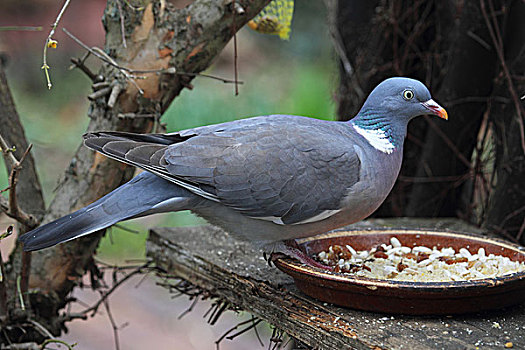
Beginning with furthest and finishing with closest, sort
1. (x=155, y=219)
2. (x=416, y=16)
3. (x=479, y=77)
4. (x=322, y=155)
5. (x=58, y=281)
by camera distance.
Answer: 1. (x=155, y=219)
2. (x=416, y=16)
3. (x=479, y=77)
4. (x=58, y=281)
5. (x=322, y=155)

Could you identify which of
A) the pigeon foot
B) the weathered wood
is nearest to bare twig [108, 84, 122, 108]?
the weathered wood

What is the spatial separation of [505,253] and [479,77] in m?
0.85

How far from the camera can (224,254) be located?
1.56m

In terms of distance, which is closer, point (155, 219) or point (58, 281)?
point (58, 281)

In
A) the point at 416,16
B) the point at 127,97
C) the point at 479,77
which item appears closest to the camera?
the point at 127,97

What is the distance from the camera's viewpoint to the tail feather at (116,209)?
116cm

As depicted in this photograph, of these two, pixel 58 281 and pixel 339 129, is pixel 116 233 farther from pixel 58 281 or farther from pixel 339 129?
pixel 339 129

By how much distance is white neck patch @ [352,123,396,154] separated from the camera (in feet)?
4.19

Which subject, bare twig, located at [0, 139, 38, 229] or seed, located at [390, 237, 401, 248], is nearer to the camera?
bare twig, located at [0, 139, 38, 229]

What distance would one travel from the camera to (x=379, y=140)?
129cm

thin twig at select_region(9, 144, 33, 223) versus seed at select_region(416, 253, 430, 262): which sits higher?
thin twig at select_region(9, 144, 33, 223)

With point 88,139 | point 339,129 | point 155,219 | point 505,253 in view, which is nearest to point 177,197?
point 88,139

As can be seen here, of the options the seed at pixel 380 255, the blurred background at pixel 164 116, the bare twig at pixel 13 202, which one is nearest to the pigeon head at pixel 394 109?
the seed at pixel 380 255

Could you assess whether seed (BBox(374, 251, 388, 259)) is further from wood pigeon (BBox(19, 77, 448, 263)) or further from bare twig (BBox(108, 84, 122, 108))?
bare twig (BBox(108, 84, 122, 108))
